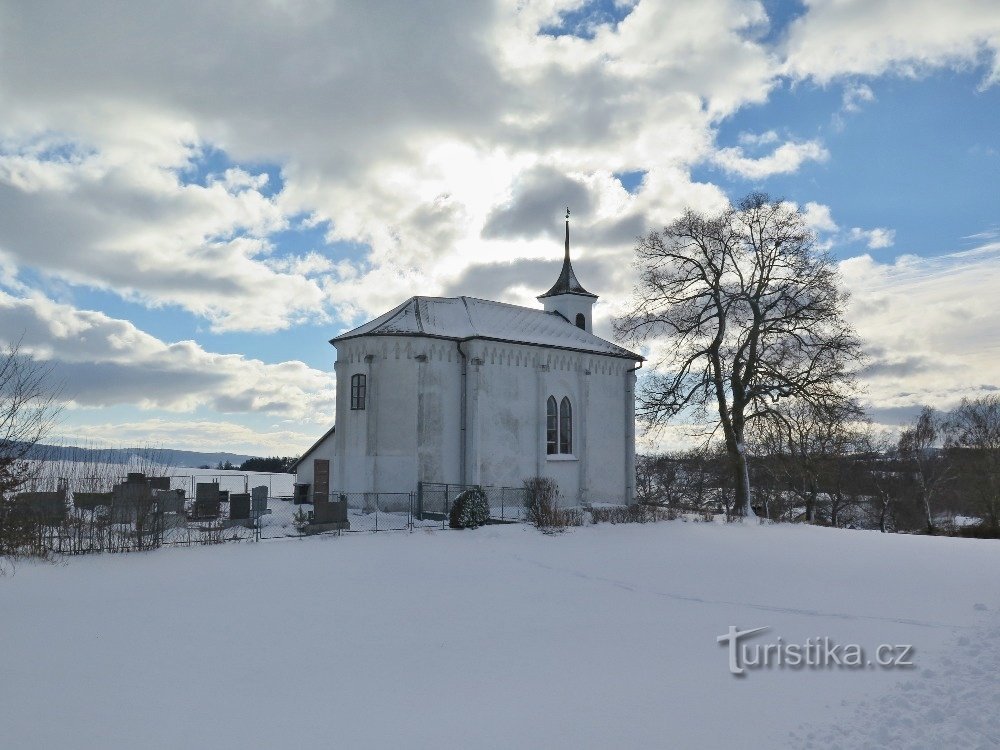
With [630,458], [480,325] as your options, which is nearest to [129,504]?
[480,325]

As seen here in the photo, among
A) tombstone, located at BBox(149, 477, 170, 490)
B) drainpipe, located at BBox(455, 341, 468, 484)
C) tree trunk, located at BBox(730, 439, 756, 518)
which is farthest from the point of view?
tree trunk, located at BBox(730, 439, 756, 518)

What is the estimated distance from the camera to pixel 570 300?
36.8 m

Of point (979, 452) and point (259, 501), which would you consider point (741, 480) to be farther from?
point (979, 452)

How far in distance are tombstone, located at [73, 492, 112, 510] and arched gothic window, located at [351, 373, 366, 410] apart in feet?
32.9

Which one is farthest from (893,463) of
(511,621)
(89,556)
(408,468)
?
(89,556)

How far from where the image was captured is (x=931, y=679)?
344 inches

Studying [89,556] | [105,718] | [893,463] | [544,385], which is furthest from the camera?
[893,463]

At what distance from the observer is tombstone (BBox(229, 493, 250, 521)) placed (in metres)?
21.8

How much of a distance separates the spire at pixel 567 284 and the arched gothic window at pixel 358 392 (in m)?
13.2

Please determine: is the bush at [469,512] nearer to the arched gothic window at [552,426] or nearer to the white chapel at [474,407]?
the white chapel at [474,407]

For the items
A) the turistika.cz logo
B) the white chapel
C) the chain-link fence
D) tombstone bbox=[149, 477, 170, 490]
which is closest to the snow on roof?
the white chapel

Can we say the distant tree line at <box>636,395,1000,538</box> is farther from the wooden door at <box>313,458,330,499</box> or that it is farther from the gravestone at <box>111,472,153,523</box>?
the gravestone at <box>111,472,153,523</box>

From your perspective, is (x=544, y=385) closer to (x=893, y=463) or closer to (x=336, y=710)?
(x=336, y=710)

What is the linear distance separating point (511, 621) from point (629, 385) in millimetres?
23419
